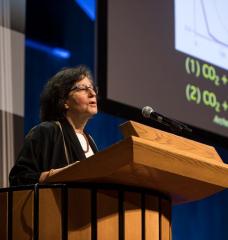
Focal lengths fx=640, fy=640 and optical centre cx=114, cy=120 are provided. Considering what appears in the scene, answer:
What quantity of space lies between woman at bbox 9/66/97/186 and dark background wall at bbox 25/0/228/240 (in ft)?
4.86

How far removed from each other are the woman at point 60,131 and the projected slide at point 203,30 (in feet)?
5.10

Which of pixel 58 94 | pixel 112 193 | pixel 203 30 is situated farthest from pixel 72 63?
pixel 112 193

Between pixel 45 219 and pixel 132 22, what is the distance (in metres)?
2.04

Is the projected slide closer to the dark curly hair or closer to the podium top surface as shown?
the dark curly hair

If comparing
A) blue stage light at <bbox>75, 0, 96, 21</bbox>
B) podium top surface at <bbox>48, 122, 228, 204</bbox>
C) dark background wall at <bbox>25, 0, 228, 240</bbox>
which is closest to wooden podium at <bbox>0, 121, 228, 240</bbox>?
podium top surface at <bbox>48, 122, 228, 204</bbox>

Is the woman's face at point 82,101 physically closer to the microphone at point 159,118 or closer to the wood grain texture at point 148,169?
the microphone at point 159,118

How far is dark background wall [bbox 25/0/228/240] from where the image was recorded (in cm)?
381

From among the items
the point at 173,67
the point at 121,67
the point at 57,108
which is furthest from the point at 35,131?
the point at 173,67

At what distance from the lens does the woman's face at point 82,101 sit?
2.12m

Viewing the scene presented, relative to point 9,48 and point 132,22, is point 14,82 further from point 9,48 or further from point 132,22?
point 132,22

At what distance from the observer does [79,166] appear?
61.4 inches

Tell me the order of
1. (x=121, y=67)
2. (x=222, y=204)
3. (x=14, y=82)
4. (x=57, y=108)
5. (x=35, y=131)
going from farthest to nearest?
(x=222, y=204)
(x=121, y=67)
(x=14, y=82)
(x=57, y=108)
(x=35, y=131)

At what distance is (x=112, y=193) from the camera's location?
63.0 inches

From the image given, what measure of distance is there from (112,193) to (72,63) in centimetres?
252
